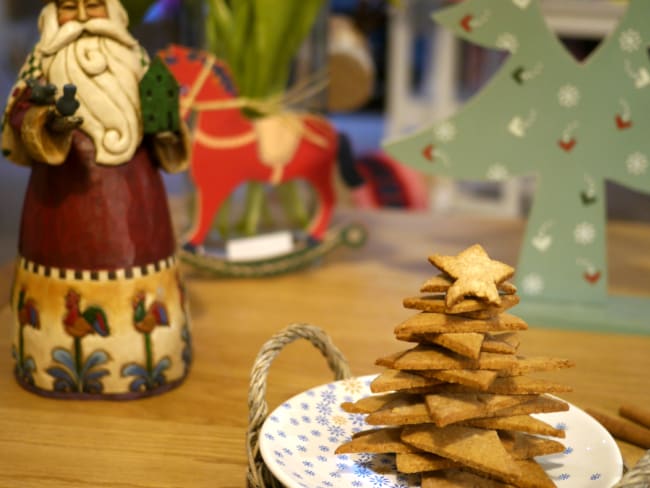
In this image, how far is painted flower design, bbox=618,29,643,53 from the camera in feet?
2.75

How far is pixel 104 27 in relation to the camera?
0.65 meters

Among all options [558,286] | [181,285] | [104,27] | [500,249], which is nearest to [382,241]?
[500,249]

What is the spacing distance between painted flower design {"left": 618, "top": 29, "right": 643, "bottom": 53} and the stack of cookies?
0.43 meters

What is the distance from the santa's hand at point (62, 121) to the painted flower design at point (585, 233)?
1.64 feet

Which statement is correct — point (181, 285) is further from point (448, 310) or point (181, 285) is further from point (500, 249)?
point (500, 249)

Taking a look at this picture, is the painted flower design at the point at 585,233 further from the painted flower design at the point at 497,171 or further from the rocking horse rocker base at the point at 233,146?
the rocking horse rocker base at the point at 233,146

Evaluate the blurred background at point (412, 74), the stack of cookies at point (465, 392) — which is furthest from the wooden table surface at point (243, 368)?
the blurred background at point (412, 74)

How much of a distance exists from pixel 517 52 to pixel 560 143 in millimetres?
99

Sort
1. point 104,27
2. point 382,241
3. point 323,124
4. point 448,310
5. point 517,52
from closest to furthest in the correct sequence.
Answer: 1. point 448,310
2. point 104,27
3. point 517,52
4. point 323,124
5. point 382,241

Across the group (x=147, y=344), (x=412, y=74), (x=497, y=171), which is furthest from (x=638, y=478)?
(x=412, y=74)

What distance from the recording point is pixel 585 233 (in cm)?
87

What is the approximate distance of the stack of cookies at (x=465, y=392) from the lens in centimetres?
47

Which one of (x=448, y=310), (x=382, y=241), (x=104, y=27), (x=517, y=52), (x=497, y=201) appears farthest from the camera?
(x=497, y=201)

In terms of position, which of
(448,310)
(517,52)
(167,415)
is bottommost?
(167,415)
